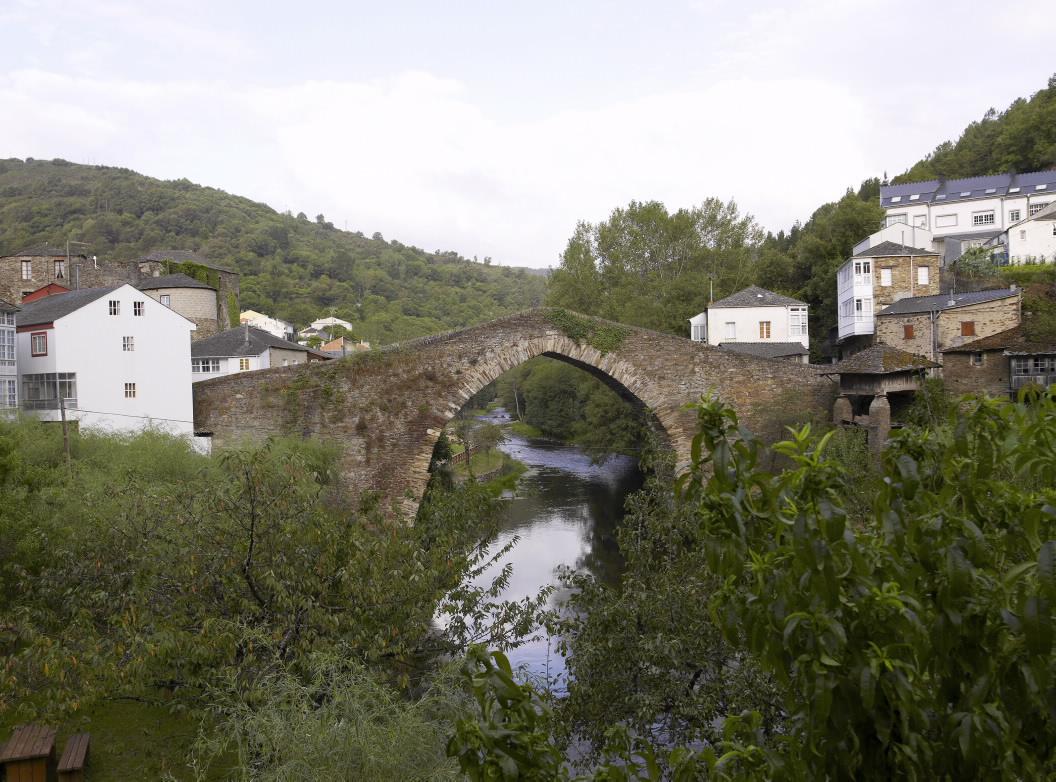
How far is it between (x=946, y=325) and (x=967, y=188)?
24.2 metres

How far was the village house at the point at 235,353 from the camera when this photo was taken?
30953 millimetres

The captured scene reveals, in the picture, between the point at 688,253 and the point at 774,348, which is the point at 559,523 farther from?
the point at 688,253

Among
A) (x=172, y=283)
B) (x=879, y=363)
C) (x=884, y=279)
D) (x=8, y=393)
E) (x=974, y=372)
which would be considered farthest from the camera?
(x=172, y=283)

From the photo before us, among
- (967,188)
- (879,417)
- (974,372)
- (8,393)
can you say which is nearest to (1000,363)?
(974,372)

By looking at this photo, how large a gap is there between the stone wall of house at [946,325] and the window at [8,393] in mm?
24153

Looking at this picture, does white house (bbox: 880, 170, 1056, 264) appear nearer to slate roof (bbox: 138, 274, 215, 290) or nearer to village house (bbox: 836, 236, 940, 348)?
village house (bbox: 836, 236, 940, 348)

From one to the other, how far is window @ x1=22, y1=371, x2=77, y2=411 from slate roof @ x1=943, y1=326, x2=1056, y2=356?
71.0ft

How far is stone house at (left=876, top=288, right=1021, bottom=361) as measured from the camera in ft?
84.7

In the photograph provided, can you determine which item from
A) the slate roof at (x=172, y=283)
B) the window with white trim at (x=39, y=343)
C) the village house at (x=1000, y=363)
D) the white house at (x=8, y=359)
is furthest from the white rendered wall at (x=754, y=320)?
the white house at (x=8, y=359)

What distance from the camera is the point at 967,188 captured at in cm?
4669

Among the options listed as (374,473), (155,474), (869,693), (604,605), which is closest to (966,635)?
(869,693)

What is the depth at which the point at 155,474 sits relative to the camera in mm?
16312

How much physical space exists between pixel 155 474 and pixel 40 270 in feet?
98.0

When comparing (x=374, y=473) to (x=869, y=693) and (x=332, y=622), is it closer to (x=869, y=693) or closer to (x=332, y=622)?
(x=332, y=622)
